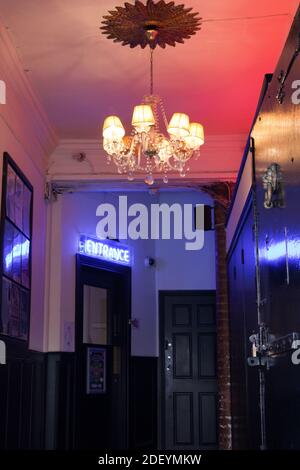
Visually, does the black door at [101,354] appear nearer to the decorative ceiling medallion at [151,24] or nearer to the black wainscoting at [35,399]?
the black wainscoting at [35,399]

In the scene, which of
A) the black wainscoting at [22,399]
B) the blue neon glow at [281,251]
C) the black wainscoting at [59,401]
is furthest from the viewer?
the black wainscoting at [59,401]

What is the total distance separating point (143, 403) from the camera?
29.7 ft

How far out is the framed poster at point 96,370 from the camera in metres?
8.17

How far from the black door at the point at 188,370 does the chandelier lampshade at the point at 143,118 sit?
17.4 ft

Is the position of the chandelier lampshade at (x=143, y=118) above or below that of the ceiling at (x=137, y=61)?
below

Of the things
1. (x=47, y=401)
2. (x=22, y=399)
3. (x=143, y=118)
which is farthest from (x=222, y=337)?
(x=143, y=118)

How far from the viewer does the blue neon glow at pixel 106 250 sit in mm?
7972

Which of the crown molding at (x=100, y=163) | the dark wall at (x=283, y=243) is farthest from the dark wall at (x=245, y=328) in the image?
the crown molding at (x=100, y=163)

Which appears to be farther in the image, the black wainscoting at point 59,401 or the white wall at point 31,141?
the black wainscoting at point 59,401

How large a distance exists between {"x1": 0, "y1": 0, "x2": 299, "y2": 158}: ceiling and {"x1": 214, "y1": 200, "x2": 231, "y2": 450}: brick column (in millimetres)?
1266

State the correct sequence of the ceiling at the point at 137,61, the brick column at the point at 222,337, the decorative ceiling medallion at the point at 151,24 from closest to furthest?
the decorative ceiling medallion at the point at 151,24 → the ceiling at the point at 137,61 → the brick column at the point at 222,337

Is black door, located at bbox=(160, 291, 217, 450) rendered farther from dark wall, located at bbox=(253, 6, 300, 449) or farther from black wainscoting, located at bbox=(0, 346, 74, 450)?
dark wall, located at bbox=(253, 6, 300, 449)

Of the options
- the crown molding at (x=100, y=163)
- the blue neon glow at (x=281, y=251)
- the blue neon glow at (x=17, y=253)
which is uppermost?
the crown molding at (x=100, y=163)
